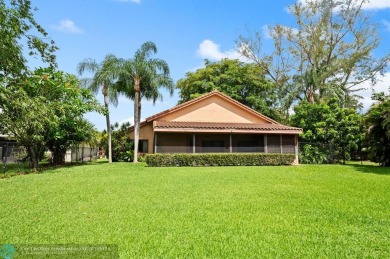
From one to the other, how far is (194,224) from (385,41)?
38899mm

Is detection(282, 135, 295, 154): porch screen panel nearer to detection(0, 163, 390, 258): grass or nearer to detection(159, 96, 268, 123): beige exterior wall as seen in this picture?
detection(159, 96, 268, 123): beige exterior wall

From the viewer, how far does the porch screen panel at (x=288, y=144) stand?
2402cm

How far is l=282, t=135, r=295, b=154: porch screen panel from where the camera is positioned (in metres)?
24.0

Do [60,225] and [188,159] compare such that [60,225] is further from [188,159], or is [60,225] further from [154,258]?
[188,159]

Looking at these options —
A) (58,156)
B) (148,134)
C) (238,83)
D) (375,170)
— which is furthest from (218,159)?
(238,83)

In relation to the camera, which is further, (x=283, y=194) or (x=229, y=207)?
(x=283, y=194)

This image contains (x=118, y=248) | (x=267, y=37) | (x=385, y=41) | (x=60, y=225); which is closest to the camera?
(x=118, y=248)

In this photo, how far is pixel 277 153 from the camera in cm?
2239

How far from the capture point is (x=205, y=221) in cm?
569

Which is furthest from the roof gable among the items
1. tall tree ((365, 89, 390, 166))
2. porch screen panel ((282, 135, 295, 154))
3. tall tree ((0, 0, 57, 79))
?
tall tree ((0, 0, 57, 79))

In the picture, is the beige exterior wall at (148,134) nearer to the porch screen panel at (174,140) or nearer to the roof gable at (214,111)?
the roof gable at (214,111)

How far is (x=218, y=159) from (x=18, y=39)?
1398 centimetres

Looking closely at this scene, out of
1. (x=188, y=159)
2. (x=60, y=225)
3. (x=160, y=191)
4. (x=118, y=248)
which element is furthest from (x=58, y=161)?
(x=118, y=248)

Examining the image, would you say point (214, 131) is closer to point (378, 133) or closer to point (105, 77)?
point (105, 77)
